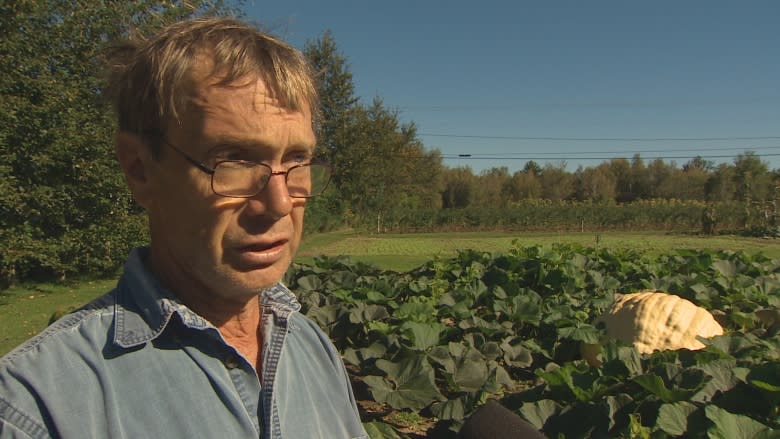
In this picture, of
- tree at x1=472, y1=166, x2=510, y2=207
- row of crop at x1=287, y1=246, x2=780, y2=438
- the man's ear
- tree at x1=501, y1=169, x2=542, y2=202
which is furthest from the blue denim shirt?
tree at x1=501, y1=169, x2=542, y2=202

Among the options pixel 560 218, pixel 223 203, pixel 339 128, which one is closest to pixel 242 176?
pixel 223 203

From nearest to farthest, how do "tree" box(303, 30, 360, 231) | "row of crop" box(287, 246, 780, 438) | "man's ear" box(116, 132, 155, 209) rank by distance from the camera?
1. "man's ear" box(116, 132, 155, 209)
2. "row of crop" box(287, 246, 780, 438)
3. "tree" box(303, 30, 360, 231)

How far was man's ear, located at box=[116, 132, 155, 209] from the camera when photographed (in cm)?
124

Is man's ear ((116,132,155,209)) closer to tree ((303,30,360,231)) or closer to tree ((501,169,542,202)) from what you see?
tree ((303,30,360,231))

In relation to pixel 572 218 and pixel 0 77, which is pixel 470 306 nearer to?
pixel 0 77

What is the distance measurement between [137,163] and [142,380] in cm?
45

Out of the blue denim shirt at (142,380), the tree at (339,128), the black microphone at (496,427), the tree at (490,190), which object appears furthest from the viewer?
the tree at (490,190)

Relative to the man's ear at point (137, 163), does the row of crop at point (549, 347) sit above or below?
below

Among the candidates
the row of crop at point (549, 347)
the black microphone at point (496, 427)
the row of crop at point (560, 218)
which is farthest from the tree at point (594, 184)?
the black microphone at point (496, 427)

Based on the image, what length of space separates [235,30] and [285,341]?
75 cm

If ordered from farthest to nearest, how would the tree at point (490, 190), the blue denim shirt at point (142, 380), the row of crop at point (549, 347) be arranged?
the tree at point (490, 190), the row of crop at point (549, 347), the blue denim shirt at point (142, 380)

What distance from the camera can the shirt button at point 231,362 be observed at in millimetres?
1280

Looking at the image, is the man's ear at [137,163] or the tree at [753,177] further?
the tree at [753,177]

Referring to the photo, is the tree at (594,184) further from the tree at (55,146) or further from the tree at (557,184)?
the tree at (55,146)
